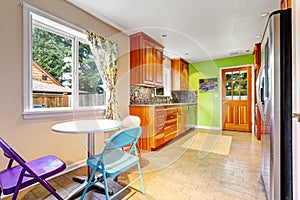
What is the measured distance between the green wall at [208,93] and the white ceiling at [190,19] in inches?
43.4

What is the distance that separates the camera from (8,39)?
1577 mm

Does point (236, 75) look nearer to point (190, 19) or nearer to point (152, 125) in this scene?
point (190, 19)

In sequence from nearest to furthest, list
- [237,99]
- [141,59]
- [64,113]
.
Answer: [64,113], [141,59], [237,99]

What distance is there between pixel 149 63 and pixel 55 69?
5.88ft

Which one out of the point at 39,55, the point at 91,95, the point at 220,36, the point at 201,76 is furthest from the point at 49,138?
the point at 201,76

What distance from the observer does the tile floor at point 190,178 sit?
1585 mm

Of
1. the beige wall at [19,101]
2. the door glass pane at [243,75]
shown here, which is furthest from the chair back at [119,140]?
the door glass pane at [243,75]

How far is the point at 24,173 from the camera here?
3.65ft

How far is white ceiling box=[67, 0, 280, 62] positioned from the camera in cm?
216

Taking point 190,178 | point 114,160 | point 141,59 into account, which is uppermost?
point 141,59

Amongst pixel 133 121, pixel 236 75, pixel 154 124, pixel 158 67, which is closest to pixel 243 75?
pixel 236 75

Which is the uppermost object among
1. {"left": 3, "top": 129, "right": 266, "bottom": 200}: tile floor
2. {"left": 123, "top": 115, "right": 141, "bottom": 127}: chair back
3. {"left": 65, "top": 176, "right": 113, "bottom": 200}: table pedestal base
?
{"left": 123, "top": 115, "right": 141, "bottom": 127}: chair back

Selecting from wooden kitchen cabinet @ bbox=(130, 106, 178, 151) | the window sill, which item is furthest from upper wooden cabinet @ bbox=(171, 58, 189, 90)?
the window sill

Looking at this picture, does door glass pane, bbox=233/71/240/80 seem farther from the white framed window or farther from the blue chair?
the blue chair
